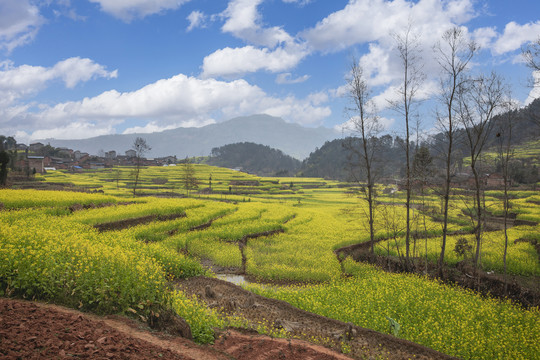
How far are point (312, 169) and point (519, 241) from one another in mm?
98445

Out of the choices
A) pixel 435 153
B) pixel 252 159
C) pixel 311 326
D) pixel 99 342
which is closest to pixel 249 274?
pixel 311 326

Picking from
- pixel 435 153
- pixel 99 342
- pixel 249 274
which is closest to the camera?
pixel 99 342

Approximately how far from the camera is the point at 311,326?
9.30 m

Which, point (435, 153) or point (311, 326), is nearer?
point (311, 326)

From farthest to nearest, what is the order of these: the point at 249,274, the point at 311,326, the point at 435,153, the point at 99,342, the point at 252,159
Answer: the point at 252,159 < the point at 435,153 < the point at 249,274 < the point at 311,326 < the point at 99,342

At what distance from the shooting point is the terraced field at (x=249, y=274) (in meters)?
6.98

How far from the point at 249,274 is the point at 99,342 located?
483 inches

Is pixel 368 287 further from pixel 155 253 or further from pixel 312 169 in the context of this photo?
pixel 312 169

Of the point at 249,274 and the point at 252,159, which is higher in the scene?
the point at 252,159

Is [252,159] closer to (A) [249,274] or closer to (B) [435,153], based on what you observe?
(B) [435,153]

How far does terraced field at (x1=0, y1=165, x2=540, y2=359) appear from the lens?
6.98 m

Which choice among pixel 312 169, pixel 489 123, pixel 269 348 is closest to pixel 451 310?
pixel 269 348

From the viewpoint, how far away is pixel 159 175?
235 feet

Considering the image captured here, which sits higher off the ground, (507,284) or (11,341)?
(11,341)
